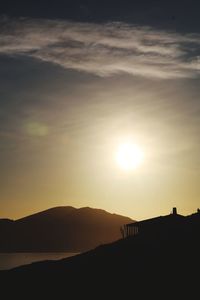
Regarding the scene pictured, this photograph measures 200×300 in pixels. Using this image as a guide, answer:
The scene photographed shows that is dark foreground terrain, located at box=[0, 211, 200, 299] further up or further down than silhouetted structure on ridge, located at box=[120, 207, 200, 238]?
further down

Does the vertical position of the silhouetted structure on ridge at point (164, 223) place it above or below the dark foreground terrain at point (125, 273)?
above

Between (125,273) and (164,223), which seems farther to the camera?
(164,223)

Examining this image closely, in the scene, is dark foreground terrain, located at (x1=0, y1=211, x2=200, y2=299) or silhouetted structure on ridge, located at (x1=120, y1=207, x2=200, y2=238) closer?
dark foreground terrain, located at (x1=0, y1=211, x2=200, y2=299)

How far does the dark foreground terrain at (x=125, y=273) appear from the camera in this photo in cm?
2775

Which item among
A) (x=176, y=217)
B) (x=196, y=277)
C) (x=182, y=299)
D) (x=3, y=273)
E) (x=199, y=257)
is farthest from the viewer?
(x=176, y=217)

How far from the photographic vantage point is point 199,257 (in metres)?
30.8

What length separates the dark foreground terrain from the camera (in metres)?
27.8

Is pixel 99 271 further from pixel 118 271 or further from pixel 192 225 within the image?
pixel 192 225

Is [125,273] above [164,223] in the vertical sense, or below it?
below

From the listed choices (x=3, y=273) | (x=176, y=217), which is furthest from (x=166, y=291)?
(x=176, y=217)

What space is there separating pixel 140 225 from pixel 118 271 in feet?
78.7

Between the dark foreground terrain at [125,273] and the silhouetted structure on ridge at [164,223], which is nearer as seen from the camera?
the dark foreground terrain at [125,273]

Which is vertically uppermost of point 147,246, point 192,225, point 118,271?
point 192,225

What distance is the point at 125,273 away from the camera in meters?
30.8
